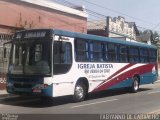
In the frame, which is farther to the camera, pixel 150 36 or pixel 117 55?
pixel 150 36

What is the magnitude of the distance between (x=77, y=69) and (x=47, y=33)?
228 cm

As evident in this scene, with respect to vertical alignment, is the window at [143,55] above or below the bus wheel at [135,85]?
above

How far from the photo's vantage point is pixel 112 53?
20984mm

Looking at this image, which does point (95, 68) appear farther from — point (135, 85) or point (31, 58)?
point (135, 85)

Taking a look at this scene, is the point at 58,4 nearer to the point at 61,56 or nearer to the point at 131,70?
the point at 131,70

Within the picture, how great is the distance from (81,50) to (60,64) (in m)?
1.88

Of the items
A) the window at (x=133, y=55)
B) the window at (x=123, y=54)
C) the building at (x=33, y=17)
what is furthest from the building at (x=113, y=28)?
the window at (x=123, y=54)

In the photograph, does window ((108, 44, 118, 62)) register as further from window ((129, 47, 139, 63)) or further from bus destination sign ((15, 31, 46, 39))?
bus destination sign ((15, 31, 46, 39))

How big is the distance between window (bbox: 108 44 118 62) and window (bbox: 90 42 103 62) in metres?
0.88

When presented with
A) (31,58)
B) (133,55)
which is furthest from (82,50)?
(133,55)

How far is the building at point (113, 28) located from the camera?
50.1 meters

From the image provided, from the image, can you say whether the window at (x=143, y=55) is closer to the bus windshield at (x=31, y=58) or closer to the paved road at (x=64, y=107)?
the paved road at (x=64, y=107)

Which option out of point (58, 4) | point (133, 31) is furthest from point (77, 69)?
point (133, 31)

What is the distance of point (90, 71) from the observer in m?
18.8
